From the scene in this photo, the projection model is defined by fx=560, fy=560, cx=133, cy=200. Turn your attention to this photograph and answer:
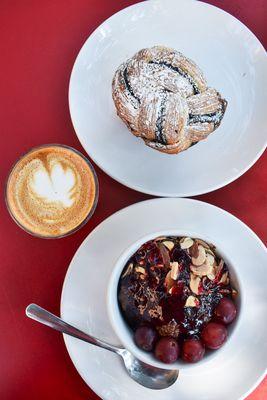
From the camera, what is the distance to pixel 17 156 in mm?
1586

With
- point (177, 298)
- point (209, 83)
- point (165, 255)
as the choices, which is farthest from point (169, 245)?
point (209, 83)

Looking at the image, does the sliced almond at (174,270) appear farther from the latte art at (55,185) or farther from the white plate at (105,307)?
the latte art at (55,185)

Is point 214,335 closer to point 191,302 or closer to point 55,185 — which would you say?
point 191,302

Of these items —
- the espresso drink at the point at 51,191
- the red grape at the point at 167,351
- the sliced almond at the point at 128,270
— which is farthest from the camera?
the espresso drink at the point at 51,191

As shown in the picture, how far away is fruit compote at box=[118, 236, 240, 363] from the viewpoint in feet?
4.29

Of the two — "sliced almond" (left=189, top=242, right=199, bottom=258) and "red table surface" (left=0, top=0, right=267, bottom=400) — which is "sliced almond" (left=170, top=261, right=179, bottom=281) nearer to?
"sliced almond" (left=189, top=242, right=199, bottom=258)

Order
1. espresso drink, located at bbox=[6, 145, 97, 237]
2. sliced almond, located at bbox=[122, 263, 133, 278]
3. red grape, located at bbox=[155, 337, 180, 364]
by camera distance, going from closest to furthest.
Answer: red grape, located at bbox=[155, 337, 180, 364] → sliced almond, located at bbox=[122, 263, 133, 278] → espresso drink, located at bbox=[6, 145, 97, 237]

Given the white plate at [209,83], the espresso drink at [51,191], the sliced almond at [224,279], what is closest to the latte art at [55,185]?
the espresso drink at [51,191]

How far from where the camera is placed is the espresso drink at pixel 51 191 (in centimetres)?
157

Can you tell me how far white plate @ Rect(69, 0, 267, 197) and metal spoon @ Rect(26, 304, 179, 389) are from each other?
401 mm

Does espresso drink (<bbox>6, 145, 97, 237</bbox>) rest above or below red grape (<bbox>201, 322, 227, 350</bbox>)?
above

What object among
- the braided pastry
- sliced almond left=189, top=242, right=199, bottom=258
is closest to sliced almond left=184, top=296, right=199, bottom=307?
sliced almond left=189, top=242, right=199, bottom=258

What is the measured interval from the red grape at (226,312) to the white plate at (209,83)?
0.30 m

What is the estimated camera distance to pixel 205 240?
131 cm
